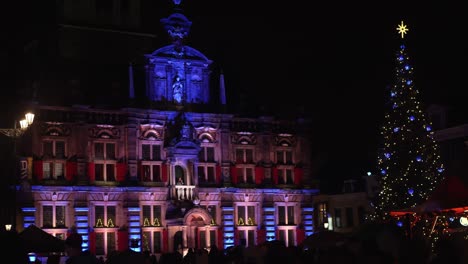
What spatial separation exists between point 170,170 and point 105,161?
13.8ft

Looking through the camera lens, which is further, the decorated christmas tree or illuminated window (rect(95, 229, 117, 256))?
illuminated window (rect(95, 229, 117, 256))

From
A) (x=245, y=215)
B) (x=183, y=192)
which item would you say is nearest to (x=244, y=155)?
(x=245, y=215)

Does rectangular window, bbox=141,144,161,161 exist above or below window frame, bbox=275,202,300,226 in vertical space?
above

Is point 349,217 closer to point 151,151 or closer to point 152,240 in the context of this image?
point 152,240

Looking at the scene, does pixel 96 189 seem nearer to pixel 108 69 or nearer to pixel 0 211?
pixel 0 211

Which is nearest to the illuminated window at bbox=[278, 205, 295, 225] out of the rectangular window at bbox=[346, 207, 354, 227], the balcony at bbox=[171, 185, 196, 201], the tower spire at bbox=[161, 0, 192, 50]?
the balcony at bbox=[171, 185, 196, 201]

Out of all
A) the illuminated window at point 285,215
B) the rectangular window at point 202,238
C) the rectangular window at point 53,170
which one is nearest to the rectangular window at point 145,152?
the rectangular window at point 53,170

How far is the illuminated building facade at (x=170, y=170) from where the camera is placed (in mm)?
45250

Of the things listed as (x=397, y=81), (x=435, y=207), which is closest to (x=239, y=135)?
(x=397, y=81)

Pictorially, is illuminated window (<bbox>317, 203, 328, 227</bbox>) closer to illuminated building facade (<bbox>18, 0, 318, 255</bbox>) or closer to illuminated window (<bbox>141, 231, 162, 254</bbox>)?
illuminated building facade (<bbox>18, 0, 318, 255</bbox>)

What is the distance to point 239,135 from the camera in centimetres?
5134

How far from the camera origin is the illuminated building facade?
45250 mm

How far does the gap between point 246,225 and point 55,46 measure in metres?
18.1

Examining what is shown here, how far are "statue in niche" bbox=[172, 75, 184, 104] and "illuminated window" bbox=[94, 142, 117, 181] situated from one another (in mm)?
5259
